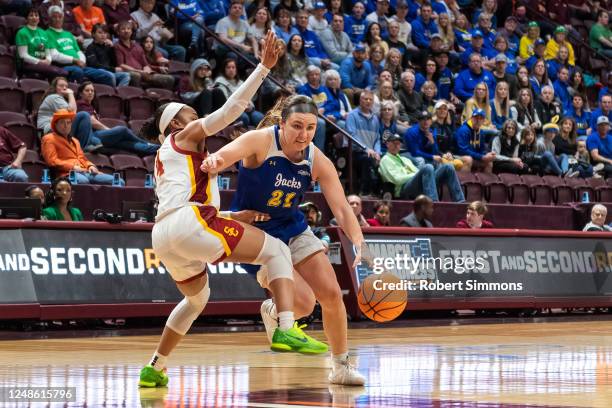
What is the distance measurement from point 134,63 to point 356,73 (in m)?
4.71

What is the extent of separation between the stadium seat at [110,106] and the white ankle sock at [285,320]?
35.9 ft

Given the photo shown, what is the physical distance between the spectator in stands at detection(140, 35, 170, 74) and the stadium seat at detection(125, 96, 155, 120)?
1407 millimetres

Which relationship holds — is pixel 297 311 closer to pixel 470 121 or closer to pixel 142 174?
pixel 142 174

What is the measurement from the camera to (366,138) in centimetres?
2019

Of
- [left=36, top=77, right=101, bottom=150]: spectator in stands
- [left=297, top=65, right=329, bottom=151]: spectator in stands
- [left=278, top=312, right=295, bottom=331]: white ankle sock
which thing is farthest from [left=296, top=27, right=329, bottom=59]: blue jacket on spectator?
[left=278, top=312, right=295, bottom=331]: white ankle sock

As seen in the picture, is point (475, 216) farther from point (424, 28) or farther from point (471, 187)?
point (424, 28)

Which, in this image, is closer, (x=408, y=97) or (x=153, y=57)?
(x=153, y=57)

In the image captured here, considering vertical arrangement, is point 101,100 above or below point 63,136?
above

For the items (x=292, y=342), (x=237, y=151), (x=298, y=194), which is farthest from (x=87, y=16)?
(x=292, y=342)

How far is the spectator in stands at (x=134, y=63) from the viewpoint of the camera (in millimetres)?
19047

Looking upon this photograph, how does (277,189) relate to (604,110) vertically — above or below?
below

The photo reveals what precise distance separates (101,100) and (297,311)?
10.1 meters

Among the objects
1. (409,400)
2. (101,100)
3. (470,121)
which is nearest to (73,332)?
(101,100)

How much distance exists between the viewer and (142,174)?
1700cm
